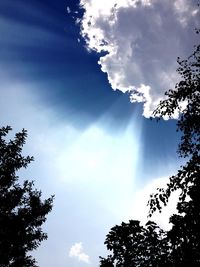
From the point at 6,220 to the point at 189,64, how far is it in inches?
533

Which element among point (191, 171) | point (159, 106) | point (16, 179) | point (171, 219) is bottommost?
point (171, 219)

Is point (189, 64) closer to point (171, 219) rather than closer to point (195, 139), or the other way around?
point (195, 139)

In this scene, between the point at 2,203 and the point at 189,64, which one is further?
the point at 2,203

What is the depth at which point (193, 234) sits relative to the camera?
771 centimetres

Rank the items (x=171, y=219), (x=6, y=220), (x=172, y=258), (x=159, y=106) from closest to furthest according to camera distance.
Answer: (x=172, y=258) → (x=171, y=219) → (x=159, y=106) → (x=6, y=220)

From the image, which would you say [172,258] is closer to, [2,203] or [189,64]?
[189,64]

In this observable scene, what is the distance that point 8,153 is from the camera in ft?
68.2

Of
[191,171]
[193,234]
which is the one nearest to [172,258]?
[193,234]

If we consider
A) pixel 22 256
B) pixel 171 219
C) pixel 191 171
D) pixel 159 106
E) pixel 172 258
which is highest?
pixel 159 106

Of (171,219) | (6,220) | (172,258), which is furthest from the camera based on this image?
(6,220)

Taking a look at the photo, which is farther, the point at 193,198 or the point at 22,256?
the point at 22,256

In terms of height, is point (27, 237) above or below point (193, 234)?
above

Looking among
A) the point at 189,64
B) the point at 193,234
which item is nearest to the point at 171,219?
the point at 193,234

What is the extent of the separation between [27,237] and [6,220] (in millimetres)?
2062
